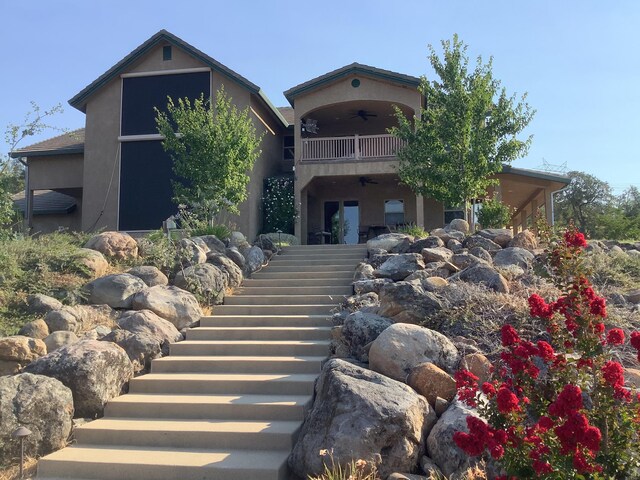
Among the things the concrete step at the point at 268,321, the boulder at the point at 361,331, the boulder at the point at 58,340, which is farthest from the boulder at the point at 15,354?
the boulder at the point at 361,331

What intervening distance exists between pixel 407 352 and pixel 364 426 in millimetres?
1398

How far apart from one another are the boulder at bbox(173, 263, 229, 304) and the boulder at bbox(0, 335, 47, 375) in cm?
302

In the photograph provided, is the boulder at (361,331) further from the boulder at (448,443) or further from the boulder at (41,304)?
the boulder at (41,304)

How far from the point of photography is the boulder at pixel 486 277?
7.70 meters

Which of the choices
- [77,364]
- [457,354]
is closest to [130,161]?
[77,364]

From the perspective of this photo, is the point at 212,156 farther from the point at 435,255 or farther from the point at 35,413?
the point at 35,413

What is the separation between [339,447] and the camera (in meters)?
4.63

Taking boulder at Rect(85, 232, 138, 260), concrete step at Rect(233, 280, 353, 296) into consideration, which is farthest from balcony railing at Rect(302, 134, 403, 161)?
boulder at Rect(85, 232, 138, 260)

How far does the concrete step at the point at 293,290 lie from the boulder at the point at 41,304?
320 cm

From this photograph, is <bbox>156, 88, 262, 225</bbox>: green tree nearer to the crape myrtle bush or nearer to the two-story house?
the two-story house

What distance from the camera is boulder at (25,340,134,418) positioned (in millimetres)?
6031

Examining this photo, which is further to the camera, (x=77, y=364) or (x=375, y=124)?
(x=375, y=124)

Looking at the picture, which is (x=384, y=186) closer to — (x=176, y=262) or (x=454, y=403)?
(x=176, y=262)

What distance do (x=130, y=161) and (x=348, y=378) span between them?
13964 mm
